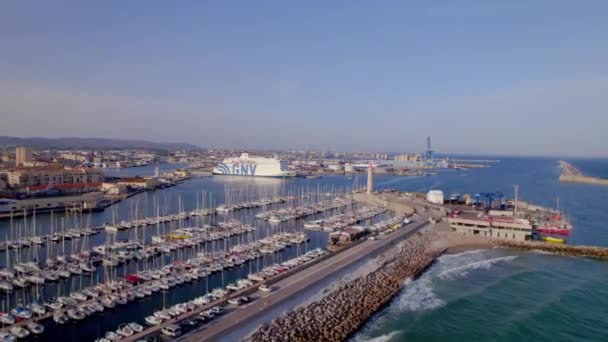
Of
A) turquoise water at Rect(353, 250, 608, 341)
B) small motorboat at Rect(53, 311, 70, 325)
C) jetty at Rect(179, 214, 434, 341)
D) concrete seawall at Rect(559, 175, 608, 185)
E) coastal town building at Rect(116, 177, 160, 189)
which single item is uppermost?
coastal town building at Rect(116, 177, 160, 189)

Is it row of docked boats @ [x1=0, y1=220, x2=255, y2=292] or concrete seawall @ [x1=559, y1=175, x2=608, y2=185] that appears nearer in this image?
→ row of docked boats @ [x1=0, y1=220, x2=255, y2=292]

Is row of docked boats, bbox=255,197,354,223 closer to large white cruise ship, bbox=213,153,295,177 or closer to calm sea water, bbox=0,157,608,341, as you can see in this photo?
calm sea water, bbox=0,157,608,341

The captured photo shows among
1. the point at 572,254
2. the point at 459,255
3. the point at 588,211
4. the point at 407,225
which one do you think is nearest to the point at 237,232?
the point at 407,225

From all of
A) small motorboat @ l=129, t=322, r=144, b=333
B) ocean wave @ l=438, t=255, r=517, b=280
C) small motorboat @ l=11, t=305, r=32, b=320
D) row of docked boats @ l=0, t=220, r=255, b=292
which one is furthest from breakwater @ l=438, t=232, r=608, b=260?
small motorboat @ l=11, t=305, r=32, b=320

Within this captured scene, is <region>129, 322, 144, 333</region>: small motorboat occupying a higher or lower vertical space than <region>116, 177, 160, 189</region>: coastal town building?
lower

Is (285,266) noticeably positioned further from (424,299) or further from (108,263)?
(108,263)

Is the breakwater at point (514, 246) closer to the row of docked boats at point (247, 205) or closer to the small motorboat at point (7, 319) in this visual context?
the row of docked boats at point (247, 205)
